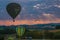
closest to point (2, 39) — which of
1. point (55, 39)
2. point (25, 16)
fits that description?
point (25, 16)

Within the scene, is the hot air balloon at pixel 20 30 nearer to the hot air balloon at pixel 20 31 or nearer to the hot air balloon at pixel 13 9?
the hot air balloon at pixel 20 31

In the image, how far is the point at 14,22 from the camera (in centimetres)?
469

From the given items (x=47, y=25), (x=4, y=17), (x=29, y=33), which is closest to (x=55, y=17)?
(x=47, y=25)

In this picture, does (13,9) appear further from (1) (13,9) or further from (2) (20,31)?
(2) (20,31)

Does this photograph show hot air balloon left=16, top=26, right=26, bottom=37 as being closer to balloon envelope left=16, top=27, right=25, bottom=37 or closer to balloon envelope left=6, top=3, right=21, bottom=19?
balloon envelope left=16, top=27, right=25, bottom=37

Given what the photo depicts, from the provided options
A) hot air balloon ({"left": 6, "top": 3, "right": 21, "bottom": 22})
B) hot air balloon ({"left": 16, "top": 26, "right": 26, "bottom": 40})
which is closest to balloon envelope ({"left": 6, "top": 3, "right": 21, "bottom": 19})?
hot air balloon ({"left": 6, "top": 3, "right": 21, "bottom": 22})

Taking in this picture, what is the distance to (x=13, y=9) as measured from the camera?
474 centimetres

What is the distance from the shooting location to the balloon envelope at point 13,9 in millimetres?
4688

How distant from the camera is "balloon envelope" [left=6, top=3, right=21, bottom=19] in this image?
15.4ft

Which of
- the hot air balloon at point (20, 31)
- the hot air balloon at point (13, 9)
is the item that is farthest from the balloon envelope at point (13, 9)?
the hot air balloon at point (20, 31)

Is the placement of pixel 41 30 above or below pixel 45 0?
below

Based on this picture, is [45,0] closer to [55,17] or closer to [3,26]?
[55,17]

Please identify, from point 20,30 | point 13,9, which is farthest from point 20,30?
point 13,9

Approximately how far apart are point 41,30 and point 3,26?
57 centimetres
